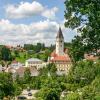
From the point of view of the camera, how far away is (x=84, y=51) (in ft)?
43.3

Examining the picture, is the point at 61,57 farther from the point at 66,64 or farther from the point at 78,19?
the point at 78,19

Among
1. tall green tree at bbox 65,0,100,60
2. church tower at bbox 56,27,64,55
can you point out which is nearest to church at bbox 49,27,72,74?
church tower at bbox 56,27,64,55

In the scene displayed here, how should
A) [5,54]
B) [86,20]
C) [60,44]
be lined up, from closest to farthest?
[86,20] → [60,44] → [5,54]

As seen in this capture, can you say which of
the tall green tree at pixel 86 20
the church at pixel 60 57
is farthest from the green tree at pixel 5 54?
the tall green tree at pixel 86 20

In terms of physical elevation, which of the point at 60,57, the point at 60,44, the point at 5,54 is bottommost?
the point at 60,57

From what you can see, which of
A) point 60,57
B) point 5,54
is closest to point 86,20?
point 60,57

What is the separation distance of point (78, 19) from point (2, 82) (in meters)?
28.6

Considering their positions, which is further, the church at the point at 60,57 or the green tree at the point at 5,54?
the green tree at the point at 5,54

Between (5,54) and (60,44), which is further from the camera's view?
(5,54)

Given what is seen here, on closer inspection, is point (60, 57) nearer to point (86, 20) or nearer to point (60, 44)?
point (60, 44)

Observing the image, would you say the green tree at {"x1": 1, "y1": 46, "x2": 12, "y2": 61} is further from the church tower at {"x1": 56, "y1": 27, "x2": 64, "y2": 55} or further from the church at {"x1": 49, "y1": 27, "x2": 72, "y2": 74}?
the church tower at {"x1": 56, "y1": 27, "x2": 64, "y2": 55}

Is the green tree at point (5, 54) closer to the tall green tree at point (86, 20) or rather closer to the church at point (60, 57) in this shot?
the church at point (60, 57)

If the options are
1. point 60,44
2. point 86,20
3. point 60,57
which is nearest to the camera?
point 86,20

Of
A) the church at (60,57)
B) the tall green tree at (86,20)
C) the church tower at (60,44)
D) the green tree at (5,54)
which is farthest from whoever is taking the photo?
the green tree at (5,54)
